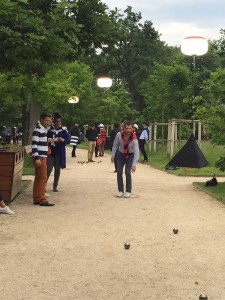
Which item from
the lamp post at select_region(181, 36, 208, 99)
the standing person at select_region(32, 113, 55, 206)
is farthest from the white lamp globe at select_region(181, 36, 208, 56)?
the standing person at select_region(32, 113, 55, 206)

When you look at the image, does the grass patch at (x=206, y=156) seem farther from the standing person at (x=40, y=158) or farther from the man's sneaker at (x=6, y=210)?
the man's sneaker at (x=6, y=210)

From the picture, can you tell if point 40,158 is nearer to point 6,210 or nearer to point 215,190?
point 6,210

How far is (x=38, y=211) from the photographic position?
31.7 ft

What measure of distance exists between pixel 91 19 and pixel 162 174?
746cm

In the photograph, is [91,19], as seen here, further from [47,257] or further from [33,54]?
[47,257]

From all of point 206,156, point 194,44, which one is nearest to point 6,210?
point 194,44

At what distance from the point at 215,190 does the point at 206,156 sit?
30.4 ft

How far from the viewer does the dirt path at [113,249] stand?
4.98 meters

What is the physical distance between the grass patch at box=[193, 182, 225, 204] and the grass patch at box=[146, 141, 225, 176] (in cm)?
102

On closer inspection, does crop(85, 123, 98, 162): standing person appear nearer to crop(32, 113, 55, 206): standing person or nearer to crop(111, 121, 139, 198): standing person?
crop(111, 121, 139, 198): standing person

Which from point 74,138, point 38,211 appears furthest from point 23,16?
point 74,138

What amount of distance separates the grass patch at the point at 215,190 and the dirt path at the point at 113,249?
0.27m

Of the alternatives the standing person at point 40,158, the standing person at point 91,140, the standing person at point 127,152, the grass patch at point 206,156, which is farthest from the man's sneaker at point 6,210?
the standing person at point 91,140

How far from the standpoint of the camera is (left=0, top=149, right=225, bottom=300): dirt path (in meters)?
4.98
